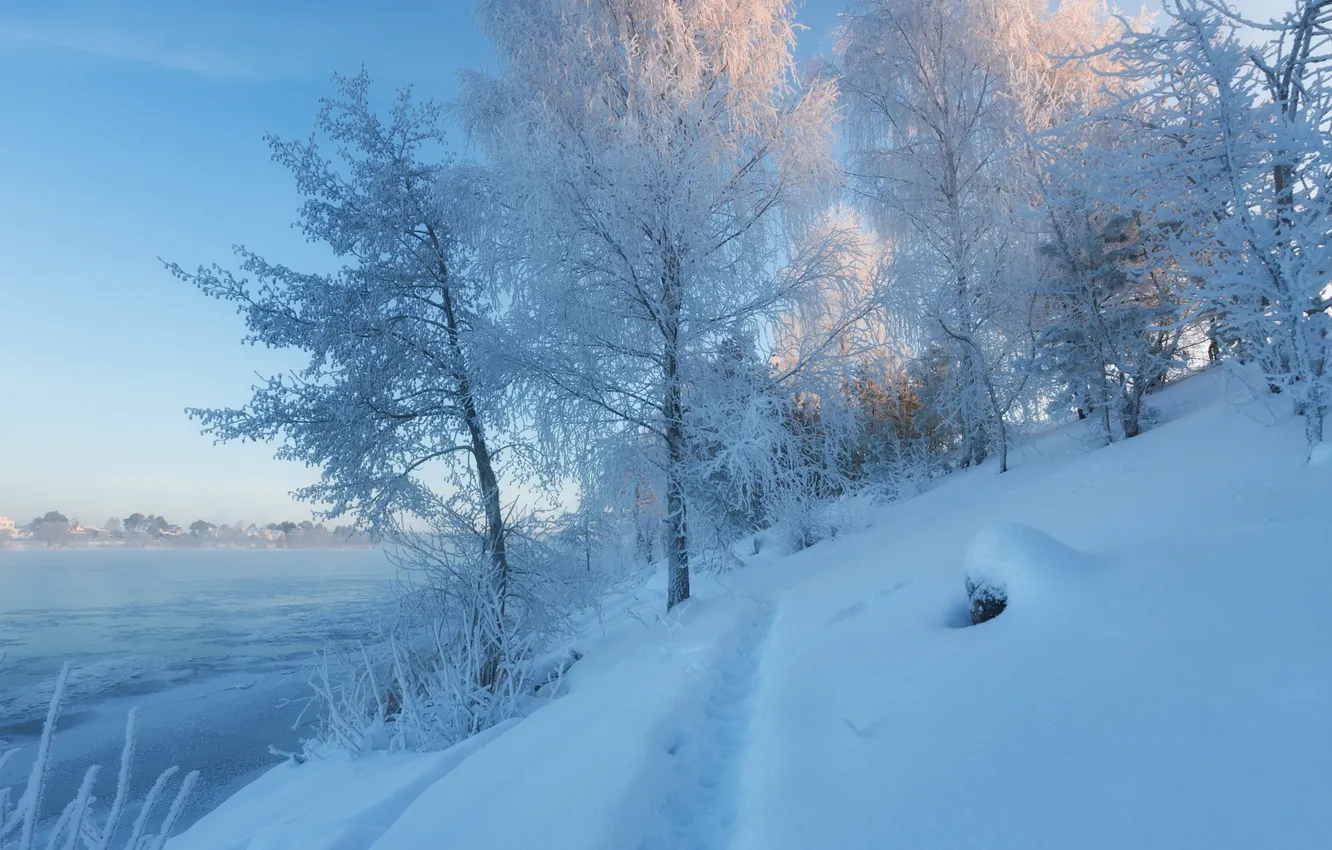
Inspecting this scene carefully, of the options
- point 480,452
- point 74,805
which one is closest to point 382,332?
point 480,452

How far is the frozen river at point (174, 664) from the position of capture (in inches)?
271

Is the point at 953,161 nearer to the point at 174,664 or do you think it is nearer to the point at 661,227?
the point at 661,227

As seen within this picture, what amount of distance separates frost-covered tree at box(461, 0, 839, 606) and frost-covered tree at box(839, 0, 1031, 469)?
3.85 metres

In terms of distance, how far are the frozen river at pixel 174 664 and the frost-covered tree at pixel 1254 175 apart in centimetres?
628

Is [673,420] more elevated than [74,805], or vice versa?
[673,420]

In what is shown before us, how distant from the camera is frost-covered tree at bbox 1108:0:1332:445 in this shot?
144 inches

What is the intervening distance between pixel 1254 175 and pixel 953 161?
739 centimetres

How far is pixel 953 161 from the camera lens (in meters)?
10.7

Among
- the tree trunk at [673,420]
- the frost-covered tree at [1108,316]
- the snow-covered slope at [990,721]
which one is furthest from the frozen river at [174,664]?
the frost-covered tree at [1108,316]

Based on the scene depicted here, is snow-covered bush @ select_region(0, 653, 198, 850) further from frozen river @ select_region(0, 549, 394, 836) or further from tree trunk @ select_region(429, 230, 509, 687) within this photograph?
tree trunk @ select_region(429, 230, 509, 687)

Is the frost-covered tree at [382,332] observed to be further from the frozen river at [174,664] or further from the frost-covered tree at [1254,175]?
the frost-covered tree at [1254,175]

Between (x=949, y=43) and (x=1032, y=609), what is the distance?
11276 millimetres

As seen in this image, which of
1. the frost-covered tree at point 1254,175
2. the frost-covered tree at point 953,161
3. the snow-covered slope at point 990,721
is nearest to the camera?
the snow-covered slope at point 990,721

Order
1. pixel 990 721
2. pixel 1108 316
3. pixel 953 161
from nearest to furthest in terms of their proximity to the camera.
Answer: pixel 990 721
pixel 1108 316
pixel 953 161
